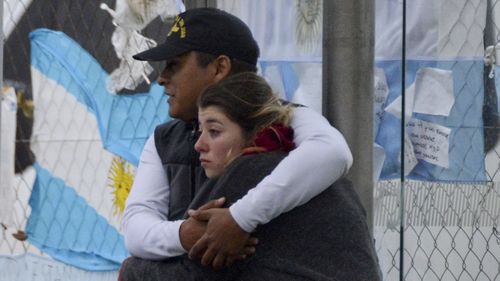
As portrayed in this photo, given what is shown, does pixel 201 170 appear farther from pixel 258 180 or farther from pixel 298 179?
pixel 298 179

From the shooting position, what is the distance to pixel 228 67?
115 inches

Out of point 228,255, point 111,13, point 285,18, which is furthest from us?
point 111,13

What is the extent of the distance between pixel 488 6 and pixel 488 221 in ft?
2.47

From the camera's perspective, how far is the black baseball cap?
291 centimetres

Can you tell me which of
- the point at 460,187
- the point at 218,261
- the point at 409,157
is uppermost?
the point at 218,261

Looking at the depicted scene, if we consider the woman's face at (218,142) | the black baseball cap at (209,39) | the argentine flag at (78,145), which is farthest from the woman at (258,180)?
the argentine flag at (78,145)

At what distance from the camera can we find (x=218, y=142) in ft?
8.63

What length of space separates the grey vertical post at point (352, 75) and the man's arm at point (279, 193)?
43 centimetres

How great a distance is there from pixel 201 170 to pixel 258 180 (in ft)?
0.88

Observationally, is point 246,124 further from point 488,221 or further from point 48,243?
point 48,243

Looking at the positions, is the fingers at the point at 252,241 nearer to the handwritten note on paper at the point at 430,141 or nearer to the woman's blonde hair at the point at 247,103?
the woman's blonde hair at the point at 247,103

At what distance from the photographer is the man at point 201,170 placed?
248cm

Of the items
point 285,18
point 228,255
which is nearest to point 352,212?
point 228,255

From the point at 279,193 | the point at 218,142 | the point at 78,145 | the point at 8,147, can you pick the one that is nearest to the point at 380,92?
the point at 218,142
